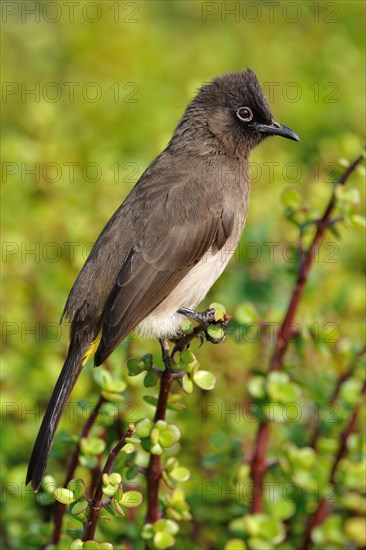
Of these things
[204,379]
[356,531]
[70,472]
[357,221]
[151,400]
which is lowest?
[356,531]

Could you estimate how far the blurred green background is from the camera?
3.80m

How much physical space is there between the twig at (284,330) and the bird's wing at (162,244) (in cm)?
46

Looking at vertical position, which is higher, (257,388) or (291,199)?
(291,199)

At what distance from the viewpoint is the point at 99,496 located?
2451mm

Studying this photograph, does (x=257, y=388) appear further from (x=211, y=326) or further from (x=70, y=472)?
(x=70, y=472)

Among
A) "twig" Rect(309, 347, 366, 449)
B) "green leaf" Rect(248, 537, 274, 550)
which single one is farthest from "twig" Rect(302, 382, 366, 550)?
"green leaf" Rect(248, 537, 274, 550)

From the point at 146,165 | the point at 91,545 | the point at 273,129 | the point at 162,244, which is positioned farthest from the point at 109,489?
the point at 146,165

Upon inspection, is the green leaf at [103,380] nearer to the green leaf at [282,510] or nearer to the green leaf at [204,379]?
the green leaf at [204,379]

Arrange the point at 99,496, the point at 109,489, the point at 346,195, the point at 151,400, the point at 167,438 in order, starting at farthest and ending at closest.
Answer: the point at 346,195
the point at 151,400
the point at 167,438
the point at 99,496
the point at 109,489

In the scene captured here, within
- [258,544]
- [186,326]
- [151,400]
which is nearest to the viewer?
[151,400]

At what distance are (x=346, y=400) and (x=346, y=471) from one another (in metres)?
0.27

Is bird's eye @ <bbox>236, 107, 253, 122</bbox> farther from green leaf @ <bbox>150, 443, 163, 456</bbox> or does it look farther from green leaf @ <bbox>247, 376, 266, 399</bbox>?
green leaf @ <bbox>150, 443, 163, 456</bbox>

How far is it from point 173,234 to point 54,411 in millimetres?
853

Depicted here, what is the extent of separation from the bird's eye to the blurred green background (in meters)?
0.41
